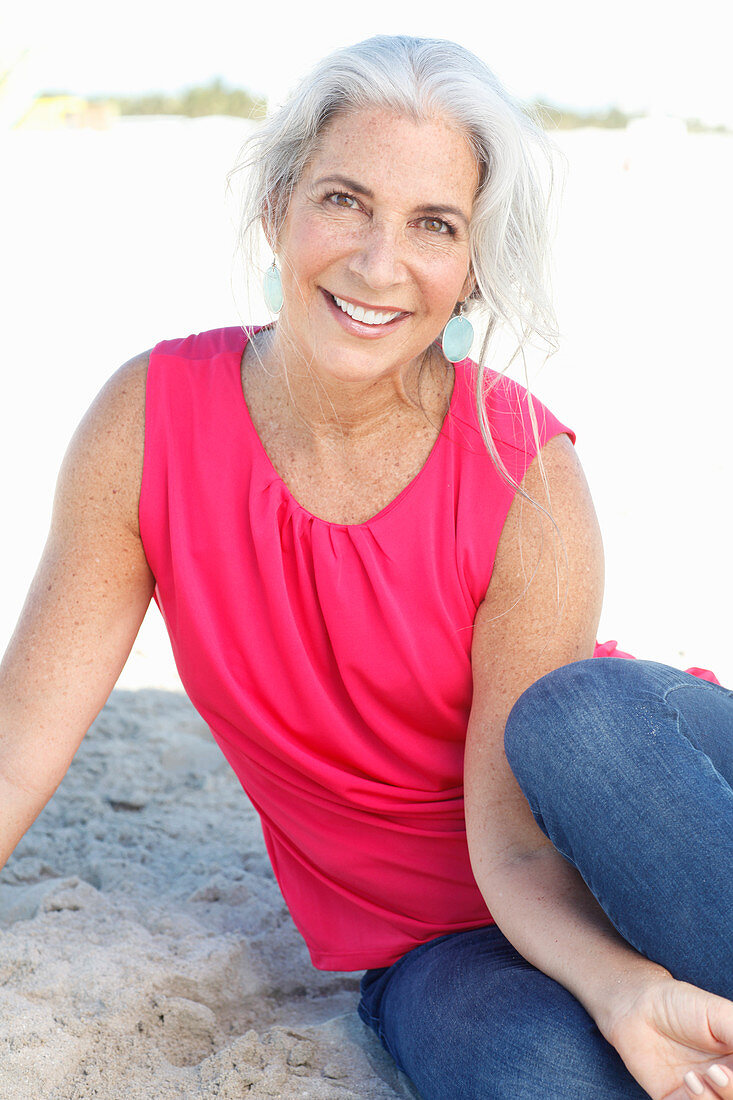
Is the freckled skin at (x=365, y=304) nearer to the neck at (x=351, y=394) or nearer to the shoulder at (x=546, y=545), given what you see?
→ the neck at (x=351, y=394)

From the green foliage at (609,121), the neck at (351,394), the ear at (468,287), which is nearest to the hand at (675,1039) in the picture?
the neck at (351,394)

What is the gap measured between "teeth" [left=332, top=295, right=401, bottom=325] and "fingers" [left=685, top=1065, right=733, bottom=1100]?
106cm

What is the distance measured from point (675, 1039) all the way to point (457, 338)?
1.03 metres

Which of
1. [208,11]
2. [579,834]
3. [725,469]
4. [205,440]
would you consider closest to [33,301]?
[725,469]

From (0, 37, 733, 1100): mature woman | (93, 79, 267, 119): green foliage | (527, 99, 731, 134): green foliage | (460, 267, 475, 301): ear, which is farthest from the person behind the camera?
(93, 79, 267, 119): green foliage

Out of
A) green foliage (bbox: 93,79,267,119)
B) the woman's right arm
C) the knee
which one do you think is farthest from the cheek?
green foliage (bbox: 93,79,267,119)

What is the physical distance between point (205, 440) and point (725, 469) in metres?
3.86

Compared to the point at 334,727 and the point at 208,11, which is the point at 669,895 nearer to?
the point at 334,727

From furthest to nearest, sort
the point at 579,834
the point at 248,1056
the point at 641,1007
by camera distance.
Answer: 1. the point at 248,1056
2. the point at 579,834
3. the point at 641,1007

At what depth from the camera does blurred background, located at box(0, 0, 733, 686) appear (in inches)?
139

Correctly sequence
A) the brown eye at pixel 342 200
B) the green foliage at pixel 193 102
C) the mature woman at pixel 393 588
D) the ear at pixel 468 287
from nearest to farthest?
the mature woman at pixel 393 588, the brown eye at pixel 342 200, the ear at pixel 468 287, the green foliage at pixel 193 102

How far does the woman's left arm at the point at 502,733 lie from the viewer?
1.39 m

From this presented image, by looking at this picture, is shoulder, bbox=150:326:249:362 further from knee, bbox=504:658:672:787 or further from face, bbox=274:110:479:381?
knee, bbox=504:658:672:787

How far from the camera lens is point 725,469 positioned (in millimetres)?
5078
